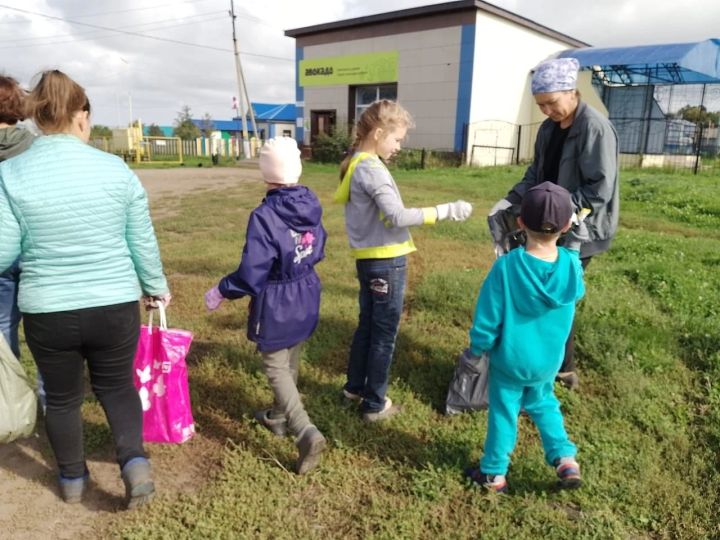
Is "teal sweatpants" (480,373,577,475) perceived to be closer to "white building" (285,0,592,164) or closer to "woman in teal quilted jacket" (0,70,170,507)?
"woman in teal quilted jacket" (0,70,170,507)

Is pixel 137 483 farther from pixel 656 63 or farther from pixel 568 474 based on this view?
pixel 656 63

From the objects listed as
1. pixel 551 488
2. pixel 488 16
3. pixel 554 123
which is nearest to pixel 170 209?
pixel 554 123

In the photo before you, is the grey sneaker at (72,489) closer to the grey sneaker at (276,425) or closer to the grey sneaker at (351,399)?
the grey sneaker at (276,425)

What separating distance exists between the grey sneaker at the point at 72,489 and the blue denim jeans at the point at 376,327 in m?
1.51

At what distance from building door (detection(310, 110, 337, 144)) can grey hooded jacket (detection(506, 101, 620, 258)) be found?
25.7 metres

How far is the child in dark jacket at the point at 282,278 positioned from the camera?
2.65 m

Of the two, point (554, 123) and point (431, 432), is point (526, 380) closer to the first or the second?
point (431, 432)

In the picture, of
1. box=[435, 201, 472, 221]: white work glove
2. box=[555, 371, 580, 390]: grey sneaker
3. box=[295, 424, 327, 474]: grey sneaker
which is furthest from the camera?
box=[555, 371, 580, 390]: grey sneaker

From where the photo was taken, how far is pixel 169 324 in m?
4.94

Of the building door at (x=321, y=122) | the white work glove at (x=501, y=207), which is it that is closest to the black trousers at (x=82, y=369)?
the white work glove at (x=501, y=207)

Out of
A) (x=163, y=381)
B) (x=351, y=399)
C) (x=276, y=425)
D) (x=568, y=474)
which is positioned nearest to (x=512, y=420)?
(x=568, y=474)

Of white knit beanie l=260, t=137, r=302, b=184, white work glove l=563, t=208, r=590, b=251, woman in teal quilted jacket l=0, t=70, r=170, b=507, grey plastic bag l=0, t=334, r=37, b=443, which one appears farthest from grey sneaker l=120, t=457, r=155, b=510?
white work glove l=563, t=208, r=590, b=251

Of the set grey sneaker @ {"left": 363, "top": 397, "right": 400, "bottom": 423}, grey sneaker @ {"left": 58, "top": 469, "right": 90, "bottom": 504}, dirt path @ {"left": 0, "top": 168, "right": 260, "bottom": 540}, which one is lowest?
dirt path @ {"left": 0, "top": 168, "right": 260, "bottom": 540}

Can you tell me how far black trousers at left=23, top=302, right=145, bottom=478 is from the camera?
2311mm
